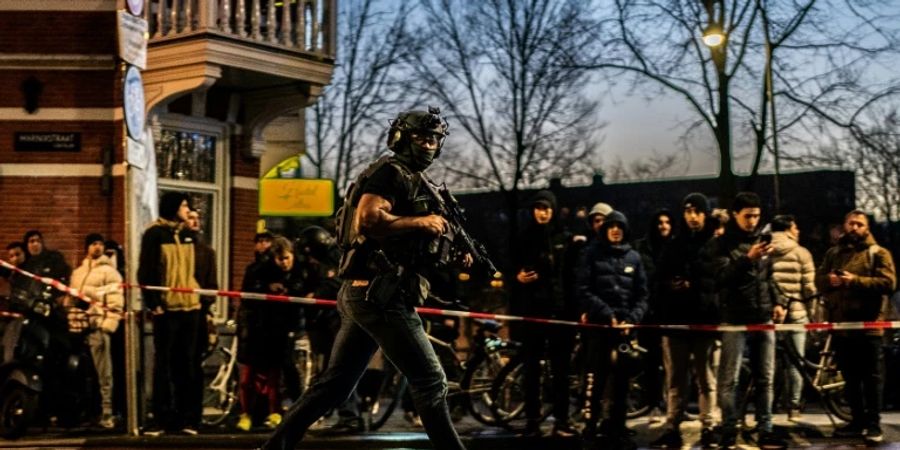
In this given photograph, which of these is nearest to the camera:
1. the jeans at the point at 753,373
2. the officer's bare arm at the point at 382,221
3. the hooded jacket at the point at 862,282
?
the officer's bare arm at the point at 382,221

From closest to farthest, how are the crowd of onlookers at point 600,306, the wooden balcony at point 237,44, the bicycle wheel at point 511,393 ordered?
the crowd of onlookers at point 600,306 → the bicycle wheel at point 511,393 → the wooden balcony at point 237,44

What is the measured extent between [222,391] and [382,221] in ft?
19.9

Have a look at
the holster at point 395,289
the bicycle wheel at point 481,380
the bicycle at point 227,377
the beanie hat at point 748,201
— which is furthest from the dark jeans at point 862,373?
the holster at point 395,289

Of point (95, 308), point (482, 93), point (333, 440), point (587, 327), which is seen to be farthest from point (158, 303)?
point (482, 93)

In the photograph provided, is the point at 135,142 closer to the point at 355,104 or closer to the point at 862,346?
the point at 862,346

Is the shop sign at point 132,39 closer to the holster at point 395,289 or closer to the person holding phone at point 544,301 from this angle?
the person holding phone at point 544,301

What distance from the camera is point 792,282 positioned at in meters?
11.8

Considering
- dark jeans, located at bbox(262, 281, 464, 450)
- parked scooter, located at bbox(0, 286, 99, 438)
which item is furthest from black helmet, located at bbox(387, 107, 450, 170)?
parked scooter, located at bbox(0, 286, 99, 438)

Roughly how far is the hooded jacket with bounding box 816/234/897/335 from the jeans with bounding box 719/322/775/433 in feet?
3.06

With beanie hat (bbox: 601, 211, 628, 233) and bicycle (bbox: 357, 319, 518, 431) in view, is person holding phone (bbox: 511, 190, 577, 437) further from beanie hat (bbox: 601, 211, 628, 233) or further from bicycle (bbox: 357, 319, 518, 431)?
beanie hat (bbox: 601, 211, 628, 233)

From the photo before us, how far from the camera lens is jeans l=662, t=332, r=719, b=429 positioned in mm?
10492

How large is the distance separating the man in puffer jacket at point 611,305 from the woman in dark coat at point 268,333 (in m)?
2.77

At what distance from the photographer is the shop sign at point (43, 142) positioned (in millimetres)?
15258

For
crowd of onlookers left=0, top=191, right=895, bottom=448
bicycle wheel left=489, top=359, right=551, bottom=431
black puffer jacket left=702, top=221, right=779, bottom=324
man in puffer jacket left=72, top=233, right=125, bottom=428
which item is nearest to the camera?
black puffer jacket left=702, top=221, right=779, bottom=324
